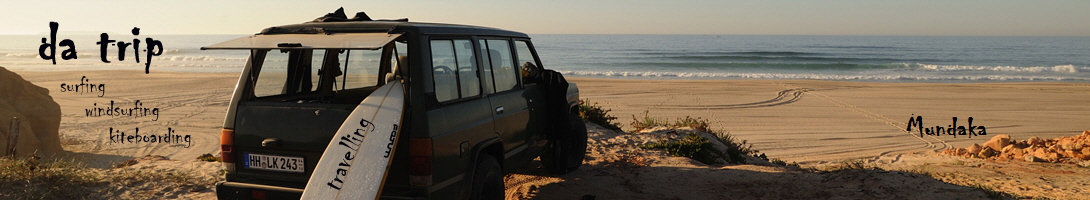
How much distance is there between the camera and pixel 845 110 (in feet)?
64.8

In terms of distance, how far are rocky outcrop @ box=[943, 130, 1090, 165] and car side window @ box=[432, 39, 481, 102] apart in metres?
8.32

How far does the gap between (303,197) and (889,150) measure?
39.9 ft

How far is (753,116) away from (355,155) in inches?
611

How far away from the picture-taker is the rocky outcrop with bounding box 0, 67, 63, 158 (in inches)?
371

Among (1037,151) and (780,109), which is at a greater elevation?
(1037,151)

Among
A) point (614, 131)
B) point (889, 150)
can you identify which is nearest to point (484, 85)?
point (614, 131)

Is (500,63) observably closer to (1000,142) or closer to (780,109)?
(1000,142)

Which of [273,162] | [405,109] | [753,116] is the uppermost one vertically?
[405,109]

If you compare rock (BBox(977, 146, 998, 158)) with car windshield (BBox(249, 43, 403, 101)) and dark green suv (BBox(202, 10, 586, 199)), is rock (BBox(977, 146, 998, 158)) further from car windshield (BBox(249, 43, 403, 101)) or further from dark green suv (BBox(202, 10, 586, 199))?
car windshield (BBox(249, 43, 403, 101))

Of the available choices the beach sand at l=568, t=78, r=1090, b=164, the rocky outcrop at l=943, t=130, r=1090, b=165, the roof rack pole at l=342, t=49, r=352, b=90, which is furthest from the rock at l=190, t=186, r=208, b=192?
the rocky outcrop at l=943, t=130, r=1090, b=165

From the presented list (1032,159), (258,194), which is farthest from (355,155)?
(1032,159)

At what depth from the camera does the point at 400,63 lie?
4578 millimetres

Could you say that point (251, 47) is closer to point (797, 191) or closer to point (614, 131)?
point (797, 191)

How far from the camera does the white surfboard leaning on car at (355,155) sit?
13.0 feet
